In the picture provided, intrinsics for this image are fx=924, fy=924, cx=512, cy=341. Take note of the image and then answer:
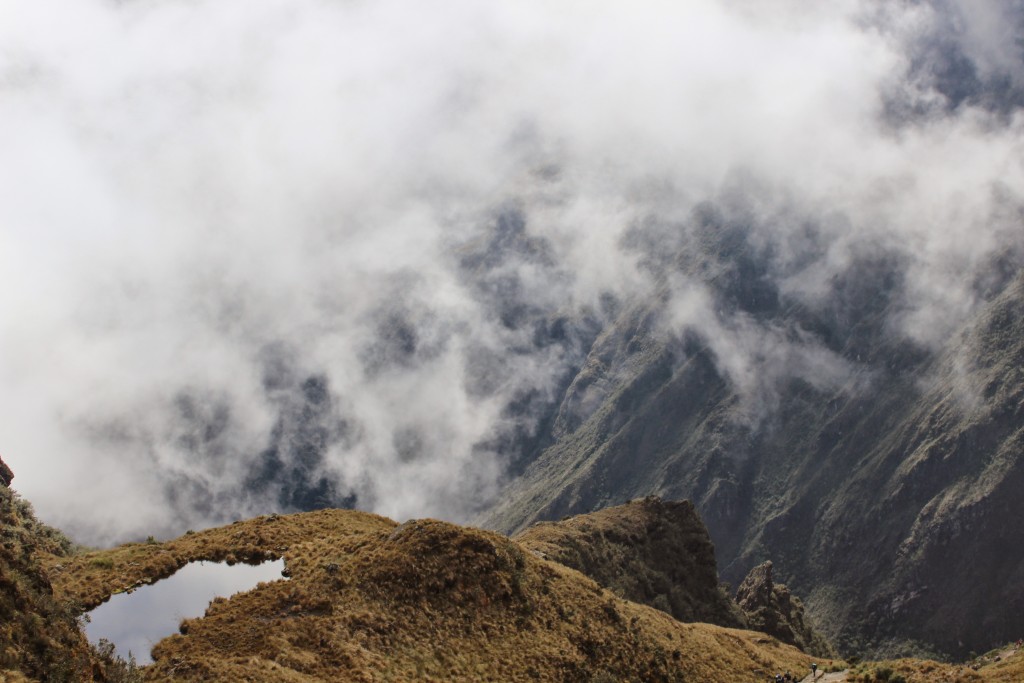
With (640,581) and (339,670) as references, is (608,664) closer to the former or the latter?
(339,670)

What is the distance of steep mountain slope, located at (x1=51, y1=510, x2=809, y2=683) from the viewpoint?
160 feet

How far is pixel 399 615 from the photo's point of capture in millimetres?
56344

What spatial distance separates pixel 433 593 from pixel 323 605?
7929mm

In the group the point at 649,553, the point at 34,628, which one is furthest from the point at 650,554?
the point at 34,628

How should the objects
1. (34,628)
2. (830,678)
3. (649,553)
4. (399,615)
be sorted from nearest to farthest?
(34,628) < (399,615) < (830,678) < (649,553)

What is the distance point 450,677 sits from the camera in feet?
174

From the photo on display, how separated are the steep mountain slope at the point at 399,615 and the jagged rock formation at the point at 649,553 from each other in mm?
54097

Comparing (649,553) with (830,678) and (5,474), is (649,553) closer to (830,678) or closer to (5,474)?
(830,678)

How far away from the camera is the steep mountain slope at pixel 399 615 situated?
48.7 metres

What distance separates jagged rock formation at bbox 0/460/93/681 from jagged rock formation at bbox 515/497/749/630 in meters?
86.0

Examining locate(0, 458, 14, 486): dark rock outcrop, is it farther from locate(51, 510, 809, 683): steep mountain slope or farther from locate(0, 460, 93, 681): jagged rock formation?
locate(0, 460, 93, 681): jagged rock formation

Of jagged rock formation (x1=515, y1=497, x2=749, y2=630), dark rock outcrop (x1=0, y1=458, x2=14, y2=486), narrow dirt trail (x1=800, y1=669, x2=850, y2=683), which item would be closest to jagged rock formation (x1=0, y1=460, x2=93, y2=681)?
dark rock outcrop (x1=0, y1=458, x2=14, y2=486)

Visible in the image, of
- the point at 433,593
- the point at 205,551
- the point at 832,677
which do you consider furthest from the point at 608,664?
the point at 205,551

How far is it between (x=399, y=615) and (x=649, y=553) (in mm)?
98022
